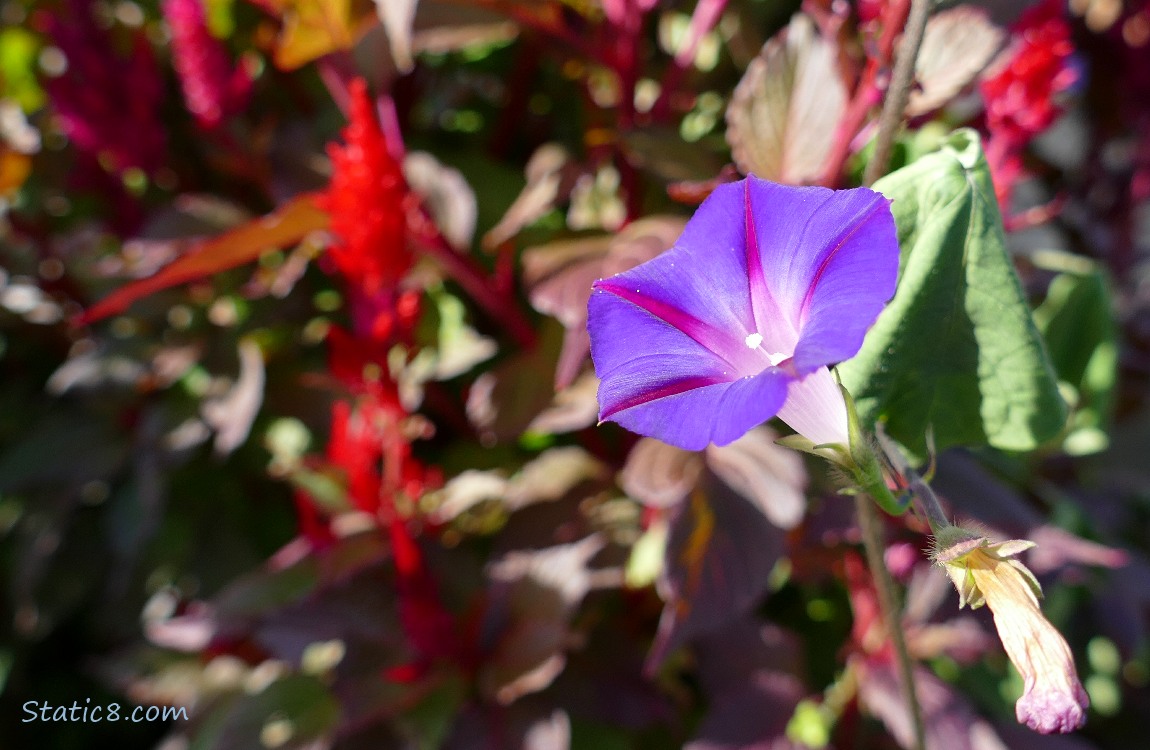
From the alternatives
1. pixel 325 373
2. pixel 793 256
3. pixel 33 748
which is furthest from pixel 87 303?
pixel 793 256

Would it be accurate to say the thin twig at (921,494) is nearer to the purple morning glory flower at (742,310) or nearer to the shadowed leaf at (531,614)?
the purple morning glory flower at (742,310)

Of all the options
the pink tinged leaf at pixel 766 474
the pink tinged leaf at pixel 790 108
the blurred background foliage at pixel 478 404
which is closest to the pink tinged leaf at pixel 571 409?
the blurred background foliage at pixel 478 404

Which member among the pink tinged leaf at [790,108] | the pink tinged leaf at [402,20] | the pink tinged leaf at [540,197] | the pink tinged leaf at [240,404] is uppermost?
the pink tinged leaf at [402,20]

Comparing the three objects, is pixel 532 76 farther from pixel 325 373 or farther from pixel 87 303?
pixel 87 303

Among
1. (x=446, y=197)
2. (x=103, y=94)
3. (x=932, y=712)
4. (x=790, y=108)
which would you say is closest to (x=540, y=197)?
(x=446, y=197)

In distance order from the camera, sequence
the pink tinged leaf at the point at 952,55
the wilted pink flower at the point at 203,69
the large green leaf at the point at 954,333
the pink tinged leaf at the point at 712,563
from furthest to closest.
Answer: the wilted pink flower at the point at 203,69 < the pink tinged leaf at the point at 712,563 < the pink tinged leaf at the point at 952,55 < the large green leaf at the point at 954,333

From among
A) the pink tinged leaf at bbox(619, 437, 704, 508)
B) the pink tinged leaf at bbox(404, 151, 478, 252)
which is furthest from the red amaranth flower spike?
the pink tinged leaf at bbox(619, 437, 704, 508)

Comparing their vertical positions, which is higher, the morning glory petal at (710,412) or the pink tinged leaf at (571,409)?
the morning glory petal at (710,412)
